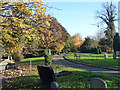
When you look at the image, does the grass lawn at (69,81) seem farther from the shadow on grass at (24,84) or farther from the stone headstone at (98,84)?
the stone headstone at (98,84)

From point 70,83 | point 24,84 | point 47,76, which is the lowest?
point 24,84

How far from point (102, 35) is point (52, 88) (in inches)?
1428

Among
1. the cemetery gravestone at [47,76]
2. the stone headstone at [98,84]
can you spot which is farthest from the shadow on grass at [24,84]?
the stone headstone at [98,84]

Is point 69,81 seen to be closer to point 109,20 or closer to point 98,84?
point 98,84

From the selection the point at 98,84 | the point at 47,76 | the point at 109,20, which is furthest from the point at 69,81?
the point at 109,20

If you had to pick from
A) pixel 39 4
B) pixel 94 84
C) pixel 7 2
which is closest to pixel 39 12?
pixel 39 4

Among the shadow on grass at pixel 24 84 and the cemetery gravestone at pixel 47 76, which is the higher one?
the cemetery gravestone at pixel 47 76

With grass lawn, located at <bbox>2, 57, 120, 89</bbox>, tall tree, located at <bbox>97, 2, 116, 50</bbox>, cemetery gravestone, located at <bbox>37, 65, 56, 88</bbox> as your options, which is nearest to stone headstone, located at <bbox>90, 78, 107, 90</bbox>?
grass lawn, located at <bbox>2, 57, 120, 89</bbox>

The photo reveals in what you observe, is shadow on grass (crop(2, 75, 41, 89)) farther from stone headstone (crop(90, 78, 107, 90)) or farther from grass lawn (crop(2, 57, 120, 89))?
stone headstone (crop(90, 78, 107, 90))

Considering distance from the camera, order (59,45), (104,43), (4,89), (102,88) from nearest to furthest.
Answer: (102,88) → (4,89) → (59,45) → (104,43)

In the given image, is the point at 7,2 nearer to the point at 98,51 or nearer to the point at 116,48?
the point at 116,48

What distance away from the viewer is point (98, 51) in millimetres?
36312

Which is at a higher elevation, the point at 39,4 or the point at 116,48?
the point at 39,4

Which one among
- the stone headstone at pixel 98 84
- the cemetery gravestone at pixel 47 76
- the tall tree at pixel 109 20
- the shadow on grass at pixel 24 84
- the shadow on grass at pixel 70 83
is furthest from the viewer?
the tall tree at pixel 109 20
